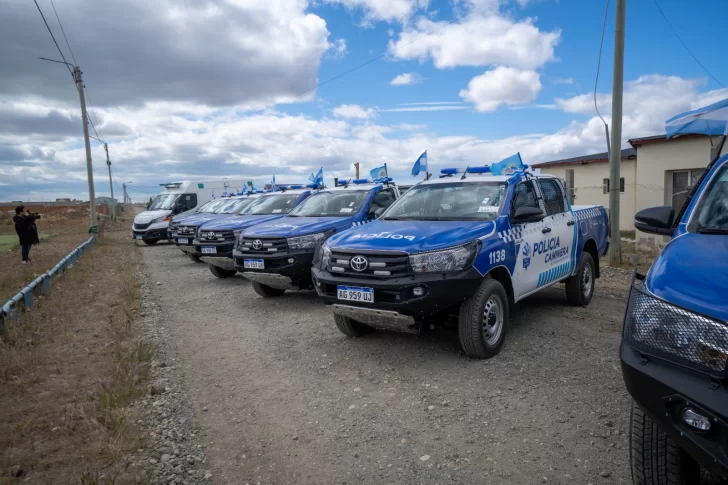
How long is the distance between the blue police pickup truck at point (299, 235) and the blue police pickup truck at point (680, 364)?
4939mm

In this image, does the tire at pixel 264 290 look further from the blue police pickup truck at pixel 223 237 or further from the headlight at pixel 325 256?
the headlight at pixel 325 256

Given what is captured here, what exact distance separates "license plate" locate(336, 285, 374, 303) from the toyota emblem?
188mm

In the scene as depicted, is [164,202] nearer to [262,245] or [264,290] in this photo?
[264,290]

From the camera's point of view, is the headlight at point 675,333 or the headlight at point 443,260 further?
the headlight at point 443,260

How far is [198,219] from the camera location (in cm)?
1295

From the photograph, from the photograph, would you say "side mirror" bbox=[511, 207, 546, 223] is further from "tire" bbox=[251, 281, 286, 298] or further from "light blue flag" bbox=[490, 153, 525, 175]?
"tire" bbox=[251, 281, 286, 298]

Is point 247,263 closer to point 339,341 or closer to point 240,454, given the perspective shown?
point 339,341

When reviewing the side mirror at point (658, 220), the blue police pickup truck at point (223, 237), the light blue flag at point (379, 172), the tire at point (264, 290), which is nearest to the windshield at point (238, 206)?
the blue police pickup truck at point (223, 237)

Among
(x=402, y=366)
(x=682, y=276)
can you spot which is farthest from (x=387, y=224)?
(x=682, y=276)

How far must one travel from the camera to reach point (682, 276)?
7.68ft

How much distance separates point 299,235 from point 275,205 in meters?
4.41

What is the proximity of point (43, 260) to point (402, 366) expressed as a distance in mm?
13480

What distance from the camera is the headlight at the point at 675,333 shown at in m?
1.99

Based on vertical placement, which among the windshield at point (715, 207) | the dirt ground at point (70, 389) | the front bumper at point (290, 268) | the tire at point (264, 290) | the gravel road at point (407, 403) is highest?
the windshield at point (715, 207)
